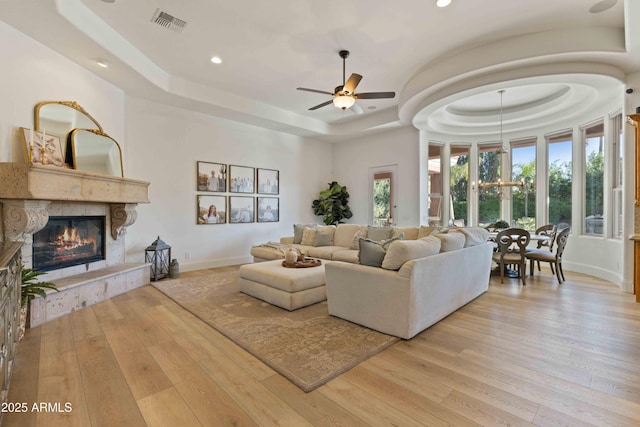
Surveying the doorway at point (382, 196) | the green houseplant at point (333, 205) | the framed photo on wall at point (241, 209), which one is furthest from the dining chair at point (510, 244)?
the framed photo on wall at point (241, 209)

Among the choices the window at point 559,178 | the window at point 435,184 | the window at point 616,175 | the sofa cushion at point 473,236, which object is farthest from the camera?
the window at point 435,184

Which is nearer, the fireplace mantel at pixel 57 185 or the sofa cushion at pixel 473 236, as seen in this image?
the fireplace mantel at pixel 57 185

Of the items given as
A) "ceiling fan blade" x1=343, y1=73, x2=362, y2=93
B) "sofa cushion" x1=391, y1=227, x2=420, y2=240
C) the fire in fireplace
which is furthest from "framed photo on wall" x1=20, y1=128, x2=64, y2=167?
"sofa cushion" x1=391, y1=227, x2=420, y2=240

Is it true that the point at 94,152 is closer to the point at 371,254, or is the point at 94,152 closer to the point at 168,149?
the point at 168,149

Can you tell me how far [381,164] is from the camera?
7527mm

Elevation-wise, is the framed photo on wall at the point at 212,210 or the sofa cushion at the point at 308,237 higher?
the framed photo on wall at the point at 212,210

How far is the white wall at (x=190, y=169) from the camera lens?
5227 mm

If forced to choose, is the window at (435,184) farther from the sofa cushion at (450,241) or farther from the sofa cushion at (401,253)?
the sofa cushion at (401,253)

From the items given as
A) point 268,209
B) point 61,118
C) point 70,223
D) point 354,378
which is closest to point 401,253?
point 354,378

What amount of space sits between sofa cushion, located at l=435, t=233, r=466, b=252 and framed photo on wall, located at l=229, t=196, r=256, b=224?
446cm

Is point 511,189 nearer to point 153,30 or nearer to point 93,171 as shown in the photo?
point 153,30

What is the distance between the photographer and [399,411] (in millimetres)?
1776

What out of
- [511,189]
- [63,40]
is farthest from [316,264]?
[511,189]

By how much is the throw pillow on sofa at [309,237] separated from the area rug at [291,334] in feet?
6.67
